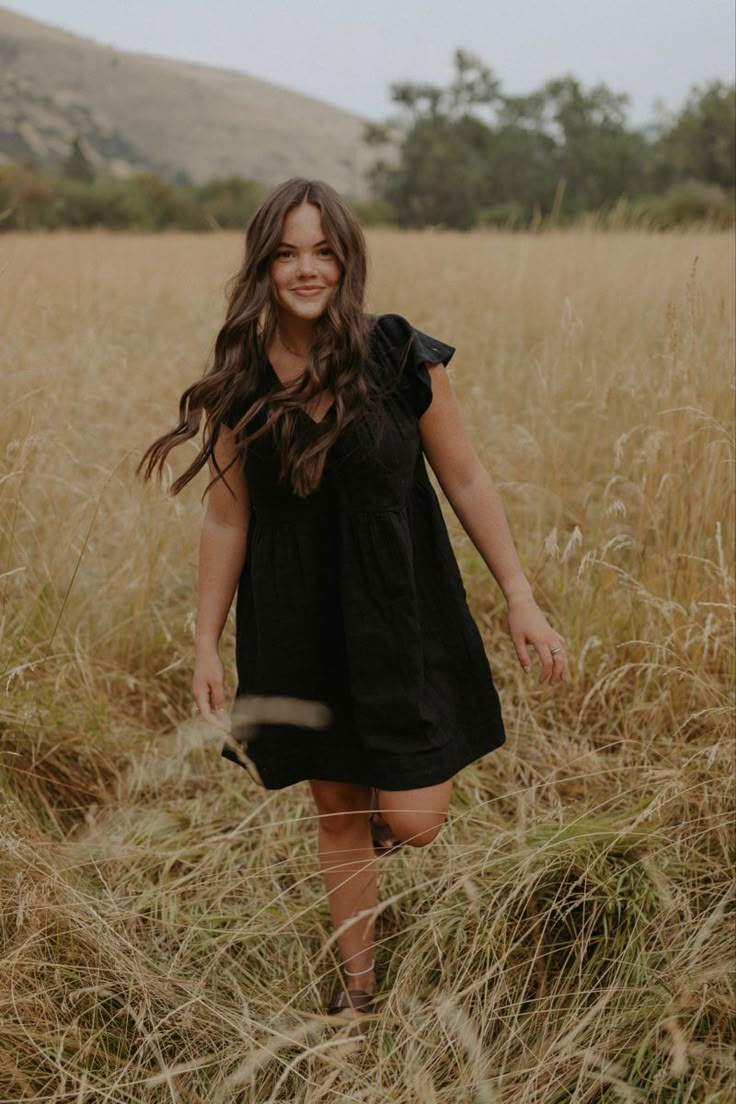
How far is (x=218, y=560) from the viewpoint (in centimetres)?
169

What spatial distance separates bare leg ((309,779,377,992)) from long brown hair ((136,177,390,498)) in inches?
23.5

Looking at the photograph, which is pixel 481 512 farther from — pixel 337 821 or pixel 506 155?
pixel 506 155

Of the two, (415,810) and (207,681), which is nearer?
(415,810)

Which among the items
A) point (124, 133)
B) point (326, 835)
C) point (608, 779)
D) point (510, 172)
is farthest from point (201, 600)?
point (124, 133)

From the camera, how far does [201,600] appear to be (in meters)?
1.71

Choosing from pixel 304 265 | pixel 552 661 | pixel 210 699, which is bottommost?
pixel 210 699

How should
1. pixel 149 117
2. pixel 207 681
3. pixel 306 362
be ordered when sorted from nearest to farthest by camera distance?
pixel 306 362 → pixel 207 681 → pixel 149 117

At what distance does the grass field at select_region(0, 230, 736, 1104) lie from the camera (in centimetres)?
147

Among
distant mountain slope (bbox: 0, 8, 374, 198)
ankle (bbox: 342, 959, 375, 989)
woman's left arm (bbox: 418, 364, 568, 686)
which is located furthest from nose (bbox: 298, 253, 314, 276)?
distant mountain slope (bbox: 0, 8, 374, 198)

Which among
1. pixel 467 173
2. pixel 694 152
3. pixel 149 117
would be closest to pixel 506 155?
pixel 467 173

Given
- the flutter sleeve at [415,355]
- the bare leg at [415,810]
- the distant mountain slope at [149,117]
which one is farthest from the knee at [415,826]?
the distant mountain slope at [149,117]

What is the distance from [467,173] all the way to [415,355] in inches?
1205

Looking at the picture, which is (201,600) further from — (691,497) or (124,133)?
(124,133)

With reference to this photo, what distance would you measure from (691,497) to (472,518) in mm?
1093
